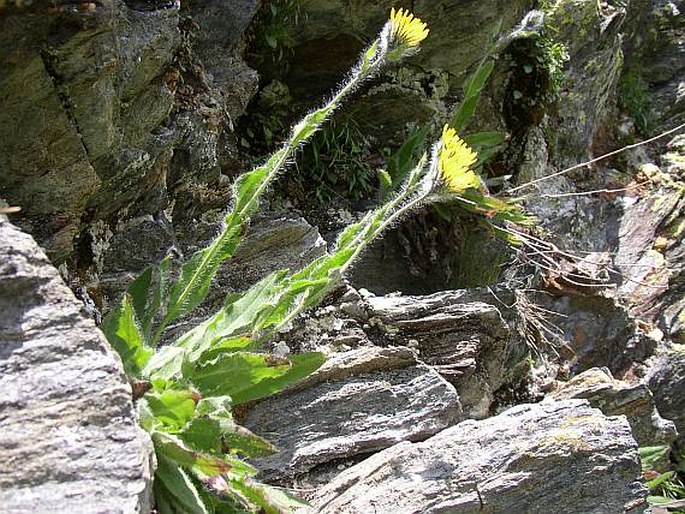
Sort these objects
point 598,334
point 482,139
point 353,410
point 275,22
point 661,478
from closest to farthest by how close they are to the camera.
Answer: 1. point 353,410
2. point 275,22
3. point 661,478
4. point 482,139
5. point 598,334

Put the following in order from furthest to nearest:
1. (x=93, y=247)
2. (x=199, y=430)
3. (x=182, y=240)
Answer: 1. (x=182, y=240)
2. (x=93, y=247)
3. (x=199, y=430)

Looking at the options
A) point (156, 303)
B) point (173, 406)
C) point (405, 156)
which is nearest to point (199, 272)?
point (156, 303)

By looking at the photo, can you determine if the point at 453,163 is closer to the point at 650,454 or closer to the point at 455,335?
the point at 455,335

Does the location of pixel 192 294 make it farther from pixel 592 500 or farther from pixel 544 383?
pixel 544 383

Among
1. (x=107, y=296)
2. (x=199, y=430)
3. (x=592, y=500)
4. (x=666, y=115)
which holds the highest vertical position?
(x=666, y=115)

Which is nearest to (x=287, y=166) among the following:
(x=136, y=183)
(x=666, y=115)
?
(x=136, y=183)

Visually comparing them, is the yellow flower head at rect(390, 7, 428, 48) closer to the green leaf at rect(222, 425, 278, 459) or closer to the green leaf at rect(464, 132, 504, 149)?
the green leaf at rect(222, 425, 278, 459)

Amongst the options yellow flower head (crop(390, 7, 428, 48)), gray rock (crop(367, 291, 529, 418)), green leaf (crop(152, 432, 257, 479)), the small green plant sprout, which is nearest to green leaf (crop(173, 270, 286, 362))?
the small green plant sprout
